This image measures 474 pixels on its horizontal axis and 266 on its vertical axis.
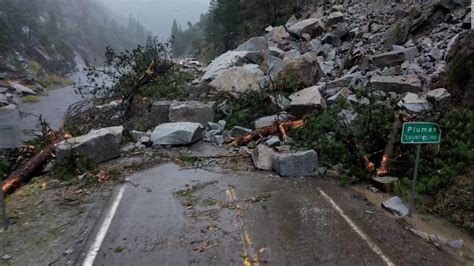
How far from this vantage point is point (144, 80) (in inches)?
632

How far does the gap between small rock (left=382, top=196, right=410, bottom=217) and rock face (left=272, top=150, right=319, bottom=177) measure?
2172mm

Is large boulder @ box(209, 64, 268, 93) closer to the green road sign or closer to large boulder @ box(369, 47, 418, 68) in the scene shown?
large boulder @ box(369, 47, 418, 68)

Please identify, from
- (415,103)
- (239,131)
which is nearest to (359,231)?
(415,103)

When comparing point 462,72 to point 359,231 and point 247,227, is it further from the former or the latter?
point 247,227

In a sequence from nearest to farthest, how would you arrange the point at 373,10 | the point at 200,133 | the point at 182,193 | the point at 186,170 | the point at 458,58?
the point at 182,193 → the point at 186,170 → the point at 458,58 → the point at 200,133 → the point at 373,10

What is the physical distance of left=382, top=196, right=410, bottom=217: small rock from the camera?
7.16 metres

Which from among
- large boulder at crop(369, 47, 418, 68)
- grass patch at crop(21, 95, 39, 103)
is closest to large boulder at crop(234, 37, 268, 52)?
large boulder at crop(369, 47, 418, 68)

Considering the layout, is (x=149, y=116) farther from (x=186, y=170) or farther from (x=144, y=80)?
(x=186, y=170)

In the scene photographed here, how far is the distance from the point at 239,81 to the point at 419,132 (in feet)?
29.2

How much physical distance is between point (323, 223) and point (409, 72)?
799 cm

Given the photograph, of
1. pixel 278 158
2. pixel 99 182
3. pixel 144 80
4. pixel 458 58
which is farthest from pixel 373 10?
pixel 99 182

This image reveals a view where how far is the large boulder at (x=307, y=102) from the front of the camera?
1183 cm

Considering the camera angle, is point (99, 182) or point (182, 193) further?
point (99, 182)

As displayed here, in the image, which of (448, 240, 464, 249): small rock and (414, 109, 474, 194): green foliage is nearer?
(448, 240, 464, 249): small rock
